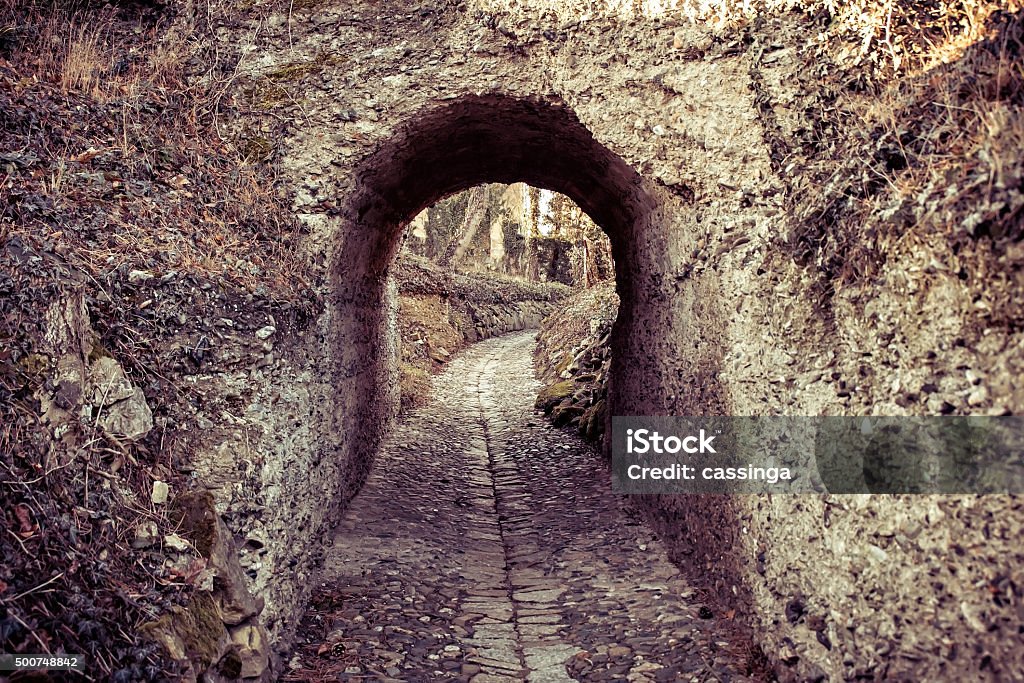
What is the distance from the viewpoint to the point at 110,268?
3719 mm

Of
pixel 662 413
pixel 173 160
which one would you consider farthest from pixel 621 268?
pixel 173 160

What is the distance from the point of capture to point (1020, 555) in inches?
91.6

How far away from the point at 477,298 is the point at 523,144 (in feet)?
42.6

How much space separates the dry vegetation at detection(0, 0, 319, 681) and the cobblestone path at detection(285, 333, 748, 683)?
1.44 meters

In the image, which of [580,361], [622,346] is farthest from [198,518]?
[580,361]

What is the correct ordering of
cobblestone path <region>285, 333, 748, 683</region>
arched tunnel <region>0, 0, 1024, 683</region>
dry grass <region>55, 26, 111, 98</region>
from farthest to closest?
dry grass <region>55, 26, 111, 98</region>, cobblestone path <region>285, 333, 748, 683</region>, arched tunnel <region>0, 0, 1024, 683</region>

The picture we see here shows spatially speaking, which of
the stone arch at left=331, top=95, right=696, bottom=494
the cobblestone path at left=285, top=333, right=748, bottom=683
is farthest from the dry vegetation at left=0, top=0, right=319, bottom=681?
the cobblestone path at left=285, top=333, right=748, bottom=683

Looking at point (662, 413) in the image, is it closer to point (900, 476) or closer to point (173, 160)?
point (900, 476)

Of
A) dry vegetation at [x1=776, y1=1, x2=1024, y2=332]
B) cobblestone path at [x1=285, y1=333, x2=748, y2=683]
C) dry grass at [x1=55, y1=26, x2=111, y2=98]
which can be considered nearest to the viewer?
dry vegetation at [x1=776, y1=1, x2=1024, y2=332]

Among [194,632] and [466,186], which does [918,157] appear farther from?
[466,186]

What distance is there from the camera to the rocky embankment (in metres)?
9.09

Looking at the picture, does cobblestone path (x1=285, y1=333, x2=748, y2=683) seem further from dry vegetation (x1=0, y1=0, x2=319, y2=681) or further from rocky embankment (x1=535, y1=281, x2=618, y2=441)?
dry vegetation (x1=0, y1=0, x2=319, y2=681)

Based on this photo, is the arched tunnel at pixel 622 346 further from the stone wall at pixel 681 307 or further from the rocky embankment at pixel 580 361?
the rocky embankment at pixel 580 361

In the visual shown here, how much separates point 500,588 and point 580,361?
6264 millimetres
